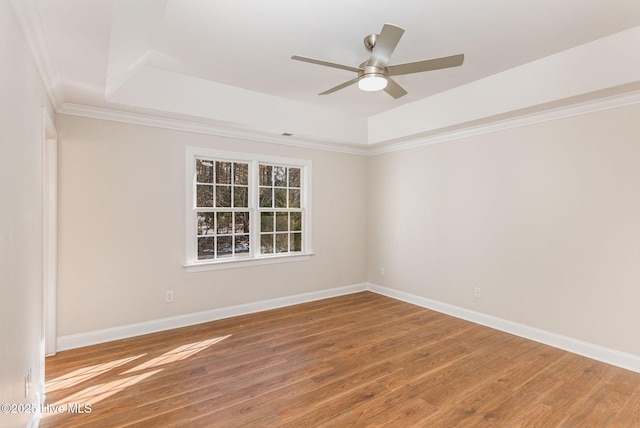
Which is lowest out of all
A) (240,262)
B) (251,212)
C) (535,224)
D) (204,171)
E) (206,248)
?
(240,262)

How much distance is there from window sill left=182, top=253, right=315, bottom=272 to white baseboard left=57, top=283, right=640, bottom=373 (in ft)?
1.77

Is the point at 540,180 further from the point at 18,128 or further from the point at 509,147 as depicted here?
the point at 18,128

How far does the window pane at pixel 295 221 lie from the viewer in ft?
16.5

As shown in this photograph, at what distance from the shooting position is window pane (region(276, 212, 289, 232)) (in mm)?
4880

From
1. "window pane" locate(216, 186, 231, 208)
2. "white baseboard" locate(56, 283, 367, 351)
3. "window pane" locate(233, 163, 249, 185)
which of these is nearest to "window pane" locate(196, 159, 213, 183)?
"window pane" locate(216, 186, 231, 208)

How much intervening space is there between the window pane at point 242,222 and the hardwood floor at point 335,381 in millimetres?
1273

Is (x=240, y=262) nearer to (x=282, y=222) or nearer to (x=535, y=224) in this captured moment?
(x=282, y=222)

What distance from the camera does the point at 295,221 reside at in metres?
5.07

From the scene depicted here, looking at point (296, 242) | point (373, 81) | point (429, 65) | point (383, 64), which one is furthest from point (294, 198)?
point (429, 65)

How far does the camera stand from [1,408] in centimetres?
143

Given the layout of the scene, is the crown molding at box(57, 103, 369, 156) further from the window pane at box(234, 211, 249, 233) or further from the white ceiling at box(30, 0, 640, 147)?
the window pane at box(234, 211, 249, 233)

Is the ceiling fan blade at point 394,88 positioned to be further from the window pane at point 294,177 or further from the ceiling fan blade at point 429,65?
the window pane at point 294,177

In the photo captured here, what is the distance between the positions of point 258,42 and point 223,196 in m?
2.07

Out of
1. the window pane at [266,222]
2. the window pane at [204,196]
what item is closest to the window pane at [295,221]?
the window pane at [266,222]
